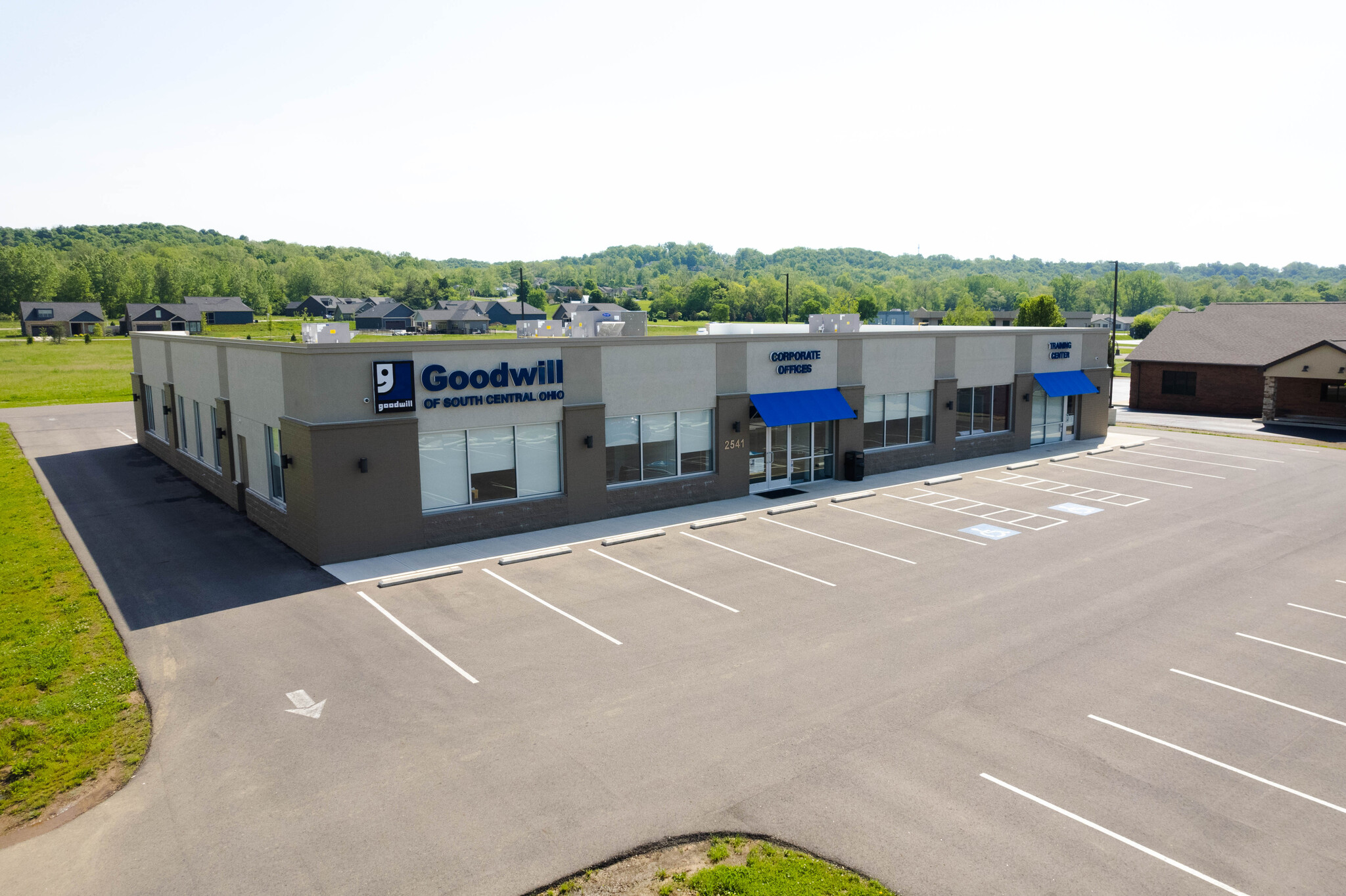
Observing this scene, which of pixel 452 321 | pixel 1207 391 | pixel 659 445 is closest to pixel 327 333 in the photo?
pixel 659 445

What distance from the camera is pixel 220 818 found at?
29.9 ft

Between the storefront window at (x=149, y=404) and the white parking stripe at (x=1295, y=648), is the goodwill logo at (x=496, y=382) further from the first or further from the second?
the storefront window at (x=149, y=404)

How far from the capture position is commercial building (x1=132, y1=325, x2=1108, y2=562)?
18.5 m

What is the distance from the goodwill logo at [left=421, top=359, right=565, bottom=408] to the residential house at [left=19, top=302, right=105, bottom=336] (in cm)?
11875

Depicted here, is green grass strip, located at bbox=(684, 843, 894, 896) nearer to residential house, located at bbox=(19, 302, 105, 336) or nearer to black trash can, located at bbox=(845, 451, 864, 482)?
black trash can, located at bbox=(845, 451, 864, 482)

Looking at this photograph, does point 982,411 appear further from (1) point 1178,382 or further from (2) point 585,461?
(1) point 1178,382

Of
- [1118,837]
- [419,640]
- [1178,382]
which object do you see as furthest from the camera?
[1178,382]

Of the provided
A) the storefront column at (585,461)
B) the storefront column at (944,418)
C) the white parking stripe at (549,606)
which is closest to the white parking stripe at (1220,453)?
the storefront column at (944,418)

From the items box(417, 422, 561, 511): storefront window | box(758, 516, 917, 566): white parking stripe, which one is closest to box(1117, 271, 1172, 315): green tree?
box(758, 516, 917, 566): white parking stripe

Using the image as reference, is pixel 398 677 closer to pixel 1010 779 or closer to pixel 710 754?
pixel 710 754

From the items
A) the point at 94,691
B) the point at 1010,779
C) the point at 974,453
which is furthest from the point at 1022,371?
the point at 94,691

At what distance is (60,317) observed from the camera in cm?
11931

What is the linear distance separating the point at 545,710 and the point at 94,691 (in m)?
6.63

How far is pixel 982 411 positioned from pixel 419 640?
24089 mm
